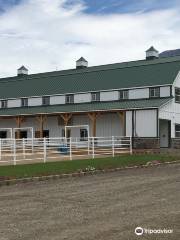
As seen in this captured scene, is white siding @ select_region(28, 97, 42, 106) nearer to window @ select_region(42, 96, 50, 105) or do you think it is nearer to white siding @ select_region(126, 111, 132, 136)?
window @ select_region(42, 96, 50, 105)

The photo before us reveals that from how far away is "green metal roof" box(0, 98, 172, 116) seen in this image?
40528mm

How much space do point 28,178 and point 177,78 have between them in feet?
92.5

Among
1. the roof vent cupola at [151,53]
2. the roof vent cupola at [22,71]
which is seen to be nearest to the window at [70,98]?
the roof vent cupola at [151,53]

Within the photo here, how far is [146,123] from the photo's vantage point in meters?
39.8

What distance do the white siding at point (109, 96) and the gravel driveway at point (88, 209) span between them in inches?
1116

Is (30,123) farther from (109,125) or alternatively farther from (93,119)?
(93,119)

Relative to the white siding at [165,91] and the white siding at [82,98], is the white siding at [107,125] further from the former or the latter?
the white siding at [165,91]

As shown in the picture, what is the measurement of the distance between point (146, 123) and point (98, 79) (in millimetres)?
Result: 10646

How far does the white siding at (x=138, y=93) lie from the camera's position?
43.6m

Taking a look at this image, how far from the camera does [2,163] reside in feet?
78.5

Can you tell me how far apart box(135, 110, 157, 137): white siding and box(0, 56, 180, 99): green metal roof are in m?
4.24

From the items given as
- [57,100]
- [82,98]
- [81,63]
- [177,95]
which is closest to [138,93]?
[177,95]

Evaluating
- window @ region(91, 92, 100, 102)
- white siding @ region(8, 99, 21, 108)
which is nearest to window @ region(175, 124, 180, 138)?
window @ region(91, 92, 100, 102)

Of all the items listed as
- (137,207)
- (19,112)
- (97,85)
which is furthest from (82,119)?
(137,207)
